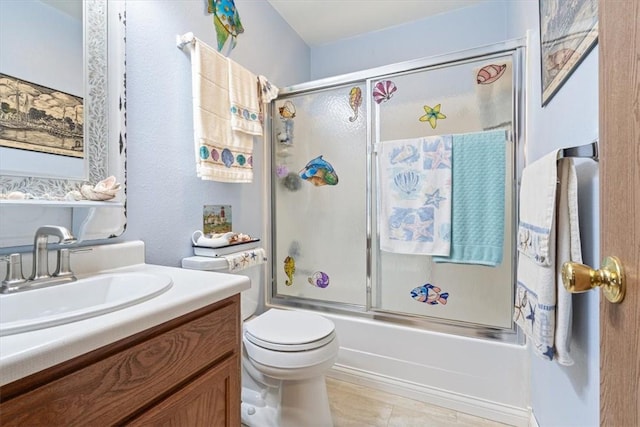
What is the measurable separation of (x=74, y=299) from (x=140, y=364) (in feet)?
1.30

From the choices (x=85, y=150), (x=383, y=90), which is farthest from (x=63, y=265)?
(x=383, y=90)

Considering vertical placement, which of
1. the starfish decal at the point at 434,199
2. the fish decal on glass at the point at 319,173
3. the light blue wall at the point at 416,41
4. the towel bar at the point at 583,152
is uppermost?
the light blue wall at the point at 416,41

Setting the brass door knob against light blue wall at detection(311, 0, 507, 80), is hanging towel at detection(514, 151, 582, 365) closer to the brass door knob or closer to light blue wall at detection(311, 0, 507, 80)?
the brass door knob

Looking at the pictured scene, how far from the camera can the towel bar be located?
25.3 inches

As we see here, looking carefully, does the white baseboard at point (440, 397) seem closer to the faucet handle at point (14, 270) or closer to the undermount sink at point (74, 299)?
the undermount sink at point (74, 299)

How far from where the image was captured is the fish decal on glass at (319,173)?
1979 millimetres

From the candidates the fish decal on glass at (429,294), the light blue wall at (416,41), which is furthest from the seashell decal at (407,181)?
the light blue wall at (416,41)

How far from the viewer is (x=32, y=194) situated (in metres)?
0.88

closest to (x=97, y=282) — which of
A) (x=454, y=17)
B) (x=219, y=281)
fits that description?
(x=219, y=281)

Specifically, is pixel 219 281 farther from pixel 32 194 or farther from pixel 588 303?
pixel 588 303

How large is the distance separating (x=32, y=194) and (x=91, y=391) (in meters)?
0.67

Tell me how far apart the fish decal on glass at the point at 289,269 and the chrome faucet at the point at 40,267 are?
52.5 inches

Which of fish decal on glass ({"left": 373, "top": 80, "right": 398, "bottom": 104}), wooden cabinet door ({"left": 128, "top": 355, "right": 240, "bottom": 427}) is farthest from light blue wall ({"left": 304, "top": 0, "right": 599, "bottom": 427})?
wooden cabinet door ({"left": 128, "top": 355, "right": 240, "bottom": 427})

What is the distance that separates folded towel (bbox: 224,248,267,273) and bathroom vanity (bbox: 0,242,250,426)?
45cm
